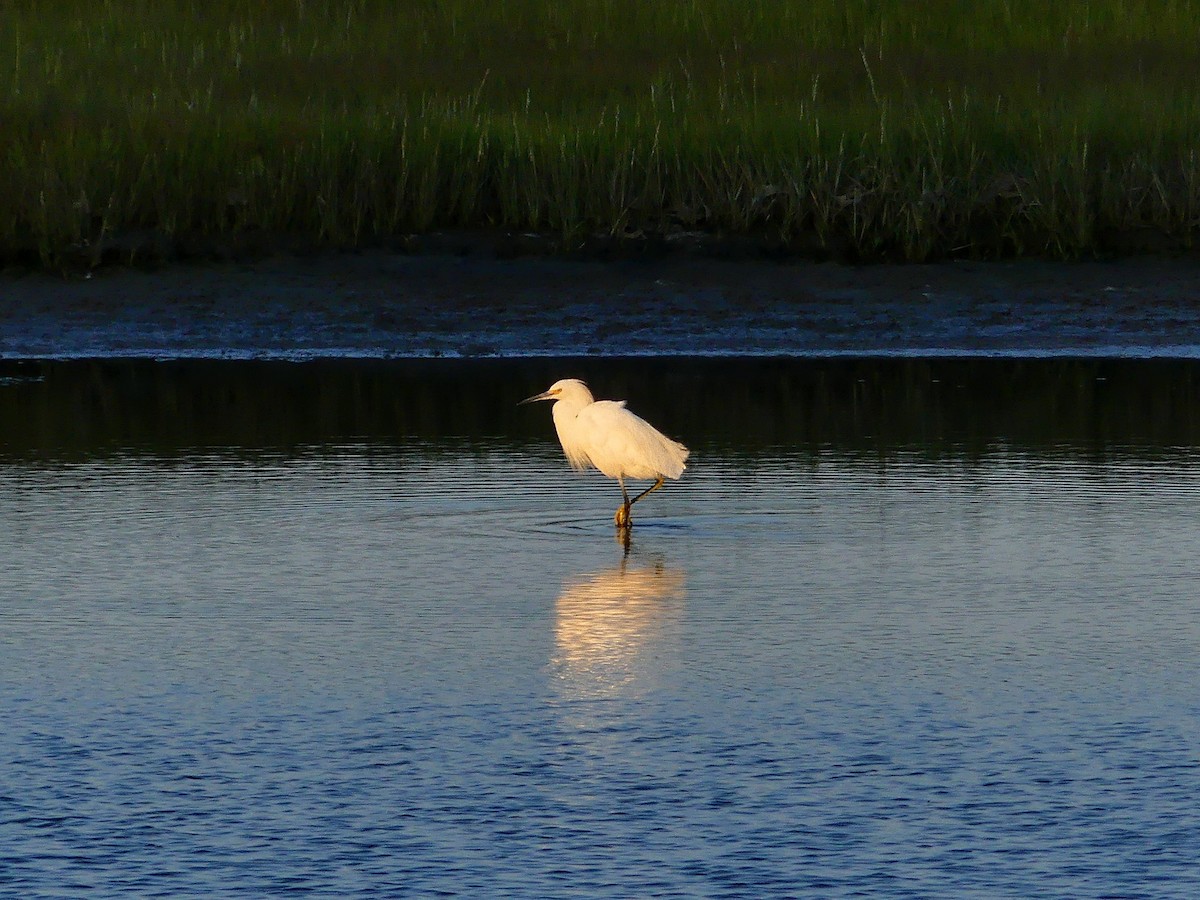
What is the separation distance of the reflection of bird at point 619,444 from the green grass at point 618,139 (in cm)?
866

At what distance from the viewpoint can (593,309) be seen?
18469 millimetres

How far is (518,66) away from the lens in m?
23.9

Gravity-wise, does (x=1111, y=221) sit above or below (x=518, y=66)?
below

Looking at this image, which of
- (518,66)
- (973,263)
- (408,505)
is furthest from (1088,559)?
(518,66)

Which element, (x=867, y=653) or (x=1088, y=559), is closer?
(x=867, y=653)

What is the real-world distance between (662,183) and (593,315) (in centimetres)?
222

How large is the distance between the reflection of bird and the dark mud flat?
6622 mm

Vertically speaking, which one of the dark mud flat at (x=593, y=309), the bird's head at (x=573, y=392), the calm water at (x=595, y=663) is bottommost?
the calm water at (x=595, y=663)

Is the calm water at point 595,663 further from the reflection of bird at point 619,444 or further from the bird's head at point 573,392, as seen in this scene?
the bird's head at point 573,392

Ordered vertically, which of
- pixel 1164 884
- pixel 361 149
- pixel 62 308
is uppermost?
pixel 361 149

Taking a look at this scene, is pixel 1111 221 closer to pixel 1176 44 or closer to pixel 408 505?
pixel 1176 44

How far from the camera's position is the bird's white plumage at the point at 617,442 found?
35.2 ft

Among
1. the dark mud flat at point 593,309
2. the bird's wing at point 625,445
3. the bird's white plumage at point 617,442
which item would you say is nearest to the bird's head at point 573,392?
the bird's white plumage at point 617,442

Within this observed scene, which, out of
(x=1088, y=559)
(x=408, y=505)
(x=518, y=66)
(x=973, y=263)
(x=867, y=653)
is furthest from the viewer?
(x=518, y=66)
